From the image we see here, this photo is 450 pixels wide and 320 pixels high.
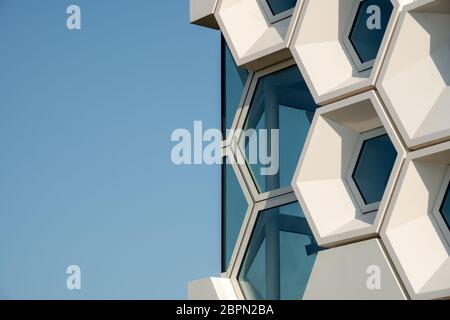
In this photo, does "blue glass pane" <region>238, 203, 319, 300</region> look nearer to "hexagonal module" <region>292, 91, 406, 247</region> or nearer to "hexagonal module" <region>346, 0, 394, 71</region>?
"hexagonal module" <region>292, 91, 406, 247</region>

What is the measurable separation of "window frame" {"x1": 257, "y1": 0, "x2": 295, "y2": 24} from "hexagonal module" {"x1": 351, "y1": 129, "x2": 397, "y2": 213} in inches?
65.9

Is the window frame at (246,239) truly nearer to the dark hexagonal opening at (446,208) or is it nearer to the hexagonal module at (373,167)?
the hexagonal module at (373,167)

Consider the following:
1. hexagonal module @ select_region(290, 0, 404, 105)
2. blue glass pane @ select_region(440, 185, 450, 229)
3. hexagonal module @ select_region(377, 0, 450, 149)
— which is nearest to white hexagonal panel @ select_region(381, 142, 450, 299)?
blue glass pane @ select_region(440, 185, 450, 229)

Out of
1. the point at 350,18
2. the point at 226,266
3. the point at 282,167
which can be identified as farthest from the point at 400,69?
the point at 226,266

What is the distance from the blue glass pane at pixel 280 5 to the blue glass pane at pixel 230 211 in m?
1.60

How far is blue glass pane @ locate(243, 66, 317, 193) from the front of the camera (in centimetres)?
1153

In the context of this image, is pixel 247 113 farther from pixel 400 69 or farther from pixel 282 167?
pixel 400 69

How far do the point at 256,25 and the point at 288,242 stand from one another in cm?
230

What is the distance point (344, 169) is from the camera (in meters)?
10.9

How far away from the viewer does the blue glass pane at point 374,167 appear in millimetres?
10539

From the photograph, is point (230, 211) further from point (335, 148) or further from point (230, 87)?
point (335, 148)

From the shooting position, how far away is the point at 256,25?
12250 millimetres

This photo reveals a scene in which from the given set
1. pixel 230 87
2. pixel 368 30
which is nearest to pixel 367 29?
pixel 368 30

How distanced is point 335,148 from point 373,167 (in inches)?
17.8
